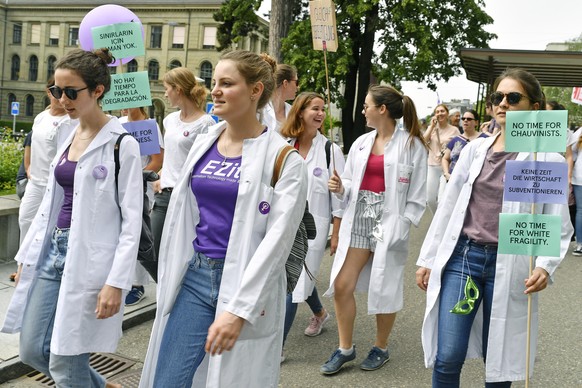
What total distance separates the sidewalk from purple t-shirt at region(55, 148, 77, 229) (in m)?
1.64

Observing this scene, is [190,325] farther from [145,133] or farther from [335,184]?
[335,184]

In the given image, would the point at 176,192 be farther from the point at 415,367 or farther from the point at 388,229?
the point at 415,367

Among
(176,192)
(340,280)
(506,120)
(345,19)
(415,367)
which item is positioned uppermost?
(345,19)

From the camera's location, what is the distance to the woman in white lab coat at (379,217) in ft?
15.8

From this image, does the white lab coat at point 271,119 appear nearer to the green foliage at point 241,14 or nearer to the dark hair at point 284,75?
the dark hair at point 284,75

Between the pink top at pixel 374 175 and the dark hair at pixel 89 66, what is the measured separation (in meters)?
2.25

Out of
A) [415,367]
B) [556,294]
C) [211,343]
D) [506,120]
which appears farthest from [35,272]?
[556,294]

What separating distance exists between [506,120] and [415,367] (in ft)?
7.90

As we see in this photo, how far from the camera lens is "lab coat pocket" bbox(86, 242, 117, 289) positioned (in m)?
3.03

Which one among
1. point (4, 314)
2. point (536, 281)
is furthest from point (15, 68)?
A: point (536, 281)

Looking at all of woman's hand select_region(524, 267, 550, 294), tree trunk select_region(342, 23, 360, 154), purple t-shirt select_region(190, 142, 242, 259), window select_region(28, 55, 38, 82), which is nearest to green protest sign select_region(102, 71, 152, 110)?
purple t-shirt select_region(190, 142, 242, 259)

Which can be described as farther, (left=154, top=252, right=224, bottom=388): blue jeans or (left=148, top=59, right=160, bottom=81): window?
(left=148, top=59, right=160, bottom=81): window

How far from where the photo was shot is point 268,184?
2660mm

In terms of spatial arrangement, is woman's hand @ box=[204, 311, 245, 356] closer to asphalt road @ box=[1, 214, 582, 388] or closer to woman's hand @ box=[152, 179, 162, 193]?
asphalt road @ box=[1, 214, 582, 388]
